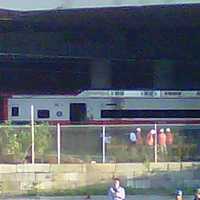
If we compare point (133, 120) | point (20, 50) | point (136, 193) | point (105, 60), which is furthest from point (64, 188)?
point (105, 60)

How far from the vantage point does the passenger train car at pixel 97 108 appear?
39.0m

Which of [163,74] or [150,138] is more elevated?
[163,74]

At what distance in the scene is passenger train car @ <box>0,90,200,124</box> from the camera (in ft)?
128

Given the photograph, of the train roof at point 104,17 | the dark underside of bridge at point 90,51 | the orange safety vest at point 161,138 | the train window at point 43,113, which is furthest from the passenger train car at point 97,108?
the orange safety vest at point 161,138

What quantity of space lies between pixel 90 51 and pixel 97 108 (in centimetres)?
1057

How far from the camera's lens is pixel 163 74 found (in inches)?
2025

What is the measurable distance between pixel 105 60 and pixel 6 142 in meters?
24.4

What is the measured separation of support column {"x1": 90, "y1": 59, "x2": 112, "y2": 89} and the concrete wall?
76.7 feet

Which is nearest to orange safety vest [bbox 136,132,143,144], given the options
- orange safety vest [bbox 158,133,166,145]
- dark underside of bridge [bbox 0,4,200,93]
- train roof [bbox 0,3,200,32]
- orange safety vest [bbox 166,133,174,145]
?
orange safety vest [bbox 158,133,166,145]

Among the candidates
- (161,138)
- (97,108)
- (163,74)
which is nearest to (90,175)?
(161,138)

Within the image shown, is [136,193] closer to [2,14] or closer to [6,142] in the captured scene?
[6,142]

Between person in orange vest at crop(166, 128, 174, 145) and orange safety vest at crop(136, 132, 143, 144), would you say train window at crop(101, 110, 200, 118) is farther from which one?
person in orange vest at crop(166, 128, 174, 145)

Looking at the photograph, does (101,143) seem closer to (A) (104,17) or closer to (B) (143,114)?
(B) (143,114)

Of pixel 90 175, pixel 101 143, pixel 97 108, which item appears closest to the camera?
pixel 90 175
